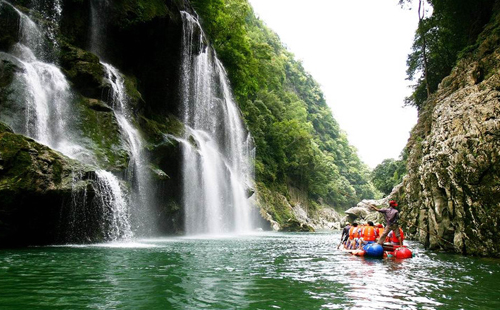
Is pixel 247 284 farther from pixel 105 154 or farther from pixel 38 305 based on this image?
pixel 105 154

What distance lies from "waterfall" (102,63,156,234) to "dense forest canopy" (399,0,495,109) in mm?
17507

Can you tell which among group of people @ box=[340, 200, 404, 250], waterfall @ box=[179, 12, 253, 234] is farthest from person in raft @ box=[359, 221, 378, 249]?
waterfall @ box=[179, 12, 253, 234]

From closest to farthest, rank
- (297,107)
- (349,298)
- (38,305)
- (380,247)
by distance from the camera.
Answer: (38,305)
(349,298)
(380,247)
(297,107)

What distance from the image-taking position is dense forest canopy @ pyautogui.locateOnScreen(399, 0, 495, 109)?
2178cm

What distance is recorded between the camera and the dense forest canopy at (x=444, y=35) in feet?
71.5

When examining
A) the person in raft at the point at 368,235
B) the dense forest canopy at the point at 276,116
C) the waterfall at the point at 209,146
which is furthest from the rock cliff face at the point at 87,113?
the person in raft at the point at 368,235

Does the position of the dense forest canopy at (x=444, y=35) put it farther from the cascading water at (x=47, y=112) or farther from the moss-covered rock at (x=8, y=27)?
the moss-covered rock at (x=8, y=27)

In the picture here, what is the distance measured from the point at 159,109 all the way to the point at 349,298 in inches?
839

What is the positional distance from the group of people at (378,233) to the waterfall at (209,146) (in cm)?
1123

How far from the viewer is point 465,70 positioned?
1795 cm

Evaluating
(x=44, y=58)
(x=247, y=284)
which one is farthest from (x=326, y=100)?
(x=247, y=284)

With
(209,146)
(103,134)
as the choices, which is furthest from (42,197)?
(209,146)

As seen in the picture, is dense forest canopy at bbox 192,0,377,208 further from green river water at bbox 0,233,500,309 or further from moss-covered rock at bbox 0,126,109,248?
green river water at bbox 0,233,500,309

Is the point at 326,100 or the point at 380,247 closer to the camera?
the point at 380,247
